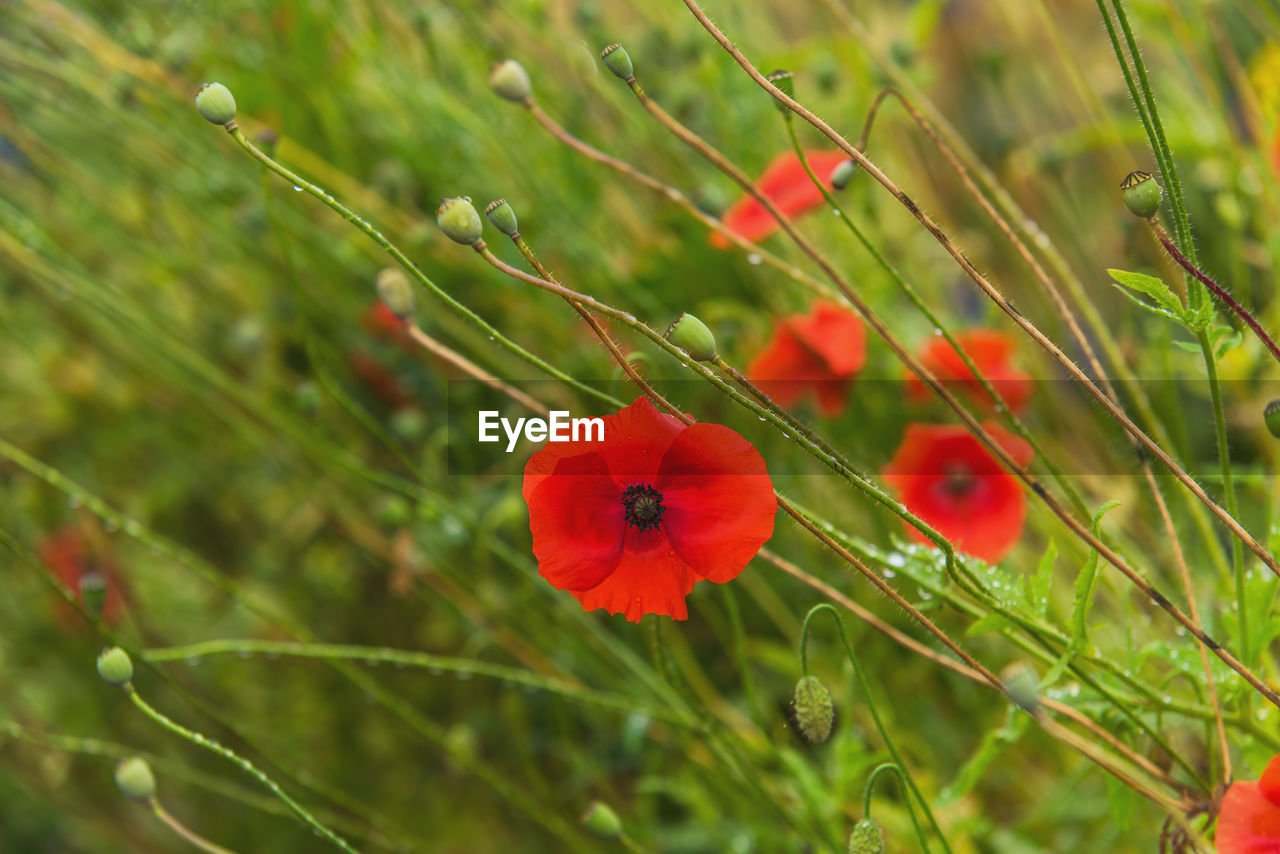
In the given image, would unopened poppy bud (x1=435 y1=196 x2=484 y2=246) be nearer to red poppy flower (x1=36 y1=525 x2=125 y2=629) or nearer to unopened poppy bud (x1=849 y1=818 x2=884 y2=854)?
unopened poppy bud (x1=849 y1=818 x2=884 y2=854)

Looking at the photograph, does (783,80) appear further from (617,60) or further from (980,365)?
(980,365)

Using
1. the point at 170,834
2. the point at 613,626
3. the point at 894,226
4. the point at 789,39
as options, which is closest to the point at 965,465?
the point at 613,626

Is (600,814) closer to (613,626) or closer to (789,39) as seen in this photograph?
(613,626)

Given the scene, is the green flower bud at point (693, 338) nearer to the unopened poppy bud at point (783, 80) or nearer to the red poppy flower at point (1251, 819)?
the unopened poppy bud at point (783, 80)

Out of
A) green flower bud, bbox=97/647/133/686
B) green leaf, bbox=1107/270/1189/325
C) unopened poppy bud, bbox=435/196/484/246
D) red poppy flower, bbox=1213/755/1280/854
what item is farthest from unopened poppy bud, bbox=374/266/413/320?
red poppy flower, bbox=1213/755/1280/854

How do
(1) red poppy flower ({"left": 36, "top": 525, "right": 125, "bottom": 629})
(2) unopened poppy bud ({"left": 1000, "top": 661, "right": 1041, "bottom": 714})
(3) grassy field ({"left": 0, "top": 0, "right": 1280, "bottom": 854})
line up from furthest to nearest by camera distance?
(1) red poppy flower ({"left": 36, "top": 525, "right": 125, "bottom": 629})
(3) grassy field ({"left": 0, "top": 0, "right": 1280, "bottom": 854})
(2) unopened poppy bud ({"left": 1000, "top": 661, "right": 1041, "bottom": 714})

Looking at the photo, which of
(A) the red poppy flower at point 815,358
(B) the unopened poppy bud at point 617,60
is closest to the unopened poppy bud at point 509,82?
(B) the unopened poppy bud at point 617,60
